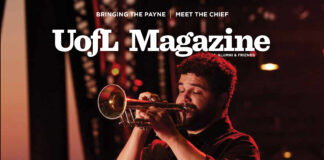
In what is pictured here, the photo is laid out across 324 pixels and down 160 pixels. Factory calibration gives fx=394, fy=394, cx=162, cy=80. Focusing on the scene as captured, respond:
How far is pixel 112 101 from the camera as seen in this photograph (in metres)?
3.18

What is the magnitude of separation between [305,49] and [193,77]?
30.5m

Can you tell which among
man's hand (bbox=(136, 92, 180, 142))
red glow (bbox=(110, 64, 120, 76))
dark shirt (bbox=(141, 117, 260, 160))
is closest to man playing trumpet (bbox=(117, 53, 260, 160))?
dark shirt (bbox=(141, 117, 260, 160))

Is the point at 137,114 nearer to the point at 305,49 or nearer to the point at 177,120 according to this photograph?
the point at 177,120

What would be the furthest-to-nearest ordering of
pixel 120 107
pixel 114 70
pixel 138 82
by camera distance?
pixel 138 82
pixel 114 70
pixel 120 107

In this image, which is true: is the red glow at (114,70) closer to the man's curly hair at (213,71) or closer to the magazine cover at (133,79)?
the magazine cover at (133,79)

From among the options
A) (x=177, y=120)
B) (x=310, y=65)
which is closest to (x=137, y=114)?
(x=177, y=120)

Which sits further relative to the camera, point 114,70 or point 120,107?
point 114,70

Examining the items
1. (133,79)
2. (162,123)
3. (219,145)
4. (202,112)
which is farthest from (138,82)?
(162,123)

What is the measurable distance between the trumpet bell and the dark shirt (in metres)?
0.40

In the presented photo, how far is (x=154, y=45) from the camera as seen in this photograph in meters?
4.39

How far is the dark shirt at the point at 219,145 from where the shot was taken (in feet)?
8.91

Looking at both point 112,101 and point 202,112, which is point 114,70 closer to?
point 112,101

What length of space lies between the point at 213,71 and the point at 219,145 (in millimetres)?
594

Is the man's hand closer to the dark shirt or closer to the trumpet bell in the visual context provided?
the dark shirt
